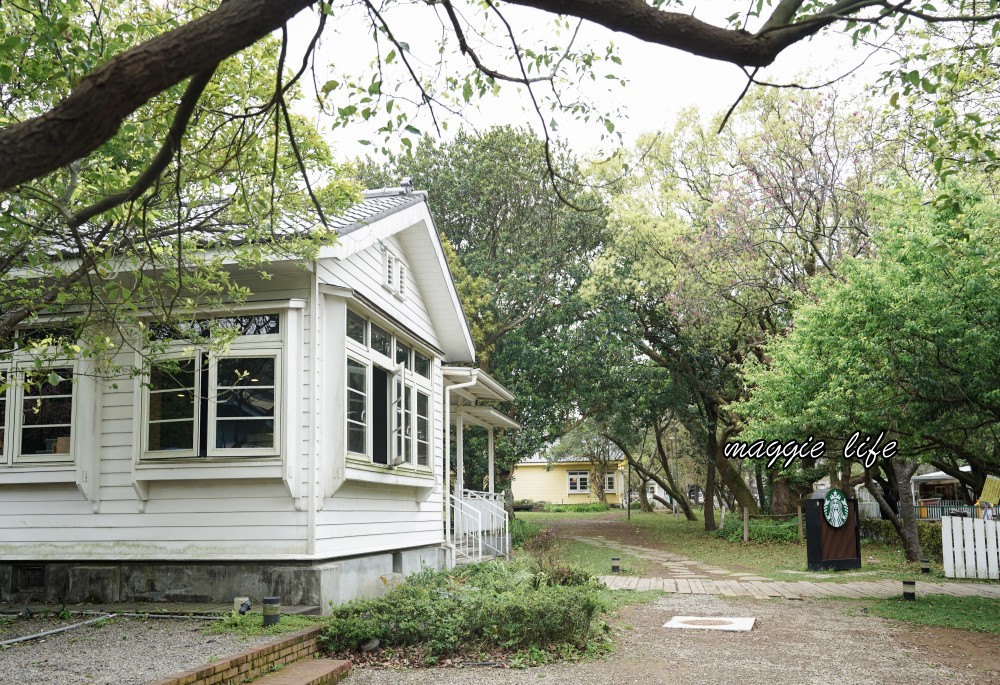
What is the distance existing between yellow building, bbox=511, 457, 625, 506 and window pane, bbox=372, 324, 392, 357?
51699mm

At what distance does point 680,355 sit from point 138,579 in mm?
21379

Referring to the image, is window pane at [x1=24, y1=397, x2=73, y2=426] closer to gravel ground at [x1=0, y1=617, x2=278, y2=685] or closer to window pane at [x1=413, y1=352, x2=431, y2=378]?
gravel ground at [x1=0, y1=617, x2=278, y2=685]

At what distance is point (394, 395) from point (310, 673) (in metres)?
5.55

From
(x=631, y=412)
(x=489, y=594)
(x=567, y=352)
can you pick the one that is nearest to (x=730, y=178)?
(x=567, y=352)

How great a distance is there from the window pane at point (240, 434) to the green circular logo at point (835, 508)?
1206 cm

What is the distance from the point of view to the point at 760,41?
4.07m

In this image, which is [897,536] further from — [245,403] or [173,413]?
[173,413]

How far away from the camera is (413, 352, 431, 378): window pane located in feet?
47.1

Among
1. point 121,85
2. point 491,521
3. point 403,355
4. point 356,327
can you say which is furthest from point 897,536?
point 121,85

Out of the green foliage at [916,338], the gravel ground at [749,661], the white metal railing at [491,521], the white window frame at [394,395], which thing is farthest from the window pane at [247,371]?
the white metal railing at [491,521]

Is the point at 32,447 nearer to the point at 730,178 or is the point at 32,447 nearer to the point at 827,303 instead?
the point at 827,303

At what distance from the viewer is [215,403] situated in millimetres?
10242

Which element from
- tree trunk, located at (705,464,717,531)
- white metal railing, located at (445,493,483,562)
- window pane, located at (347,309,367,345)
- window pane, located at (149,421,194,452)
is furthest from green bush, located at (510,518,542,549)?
window pane, located at (149,421,194,452)

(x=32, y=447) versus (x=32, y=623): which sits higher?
(x=32, y=447)
